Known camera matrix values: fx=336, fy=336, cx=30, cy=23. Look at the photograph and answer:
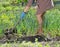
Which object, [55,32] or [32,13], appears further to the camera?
[32,13]

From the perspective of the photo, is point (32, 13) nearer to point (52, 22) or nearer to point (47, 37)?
point (52, 22)

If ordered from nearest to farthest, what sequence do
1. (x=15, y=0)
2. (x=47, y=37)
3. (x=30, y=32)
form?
(x=47, y=37)
(x=30, y=32)
(x=15, y=0)

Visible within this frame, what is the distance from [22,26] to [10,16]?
1119 millimetres

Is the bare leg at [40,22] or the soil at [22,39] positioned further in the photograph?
the bare leg at [40,22]

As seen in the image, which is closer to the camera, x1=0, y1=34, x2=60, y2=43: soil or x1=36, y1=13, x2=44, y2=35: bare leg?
x1=0, y1=34, x2=60, y2=43: soil

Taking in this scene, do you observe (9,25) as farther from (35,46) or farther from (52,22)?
(35,46)

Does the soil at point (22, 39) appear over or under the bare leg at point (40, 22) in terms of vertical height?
under

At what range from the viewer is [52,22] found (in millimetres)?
9188

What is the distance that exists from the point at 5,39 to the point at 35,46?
2592 millimetres

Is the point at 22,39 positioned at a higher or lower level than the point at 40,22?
lower

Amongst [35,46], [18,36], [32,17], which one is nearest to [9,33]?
[18,36]

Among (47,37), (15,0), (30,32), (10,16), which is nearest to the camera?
(47,37)

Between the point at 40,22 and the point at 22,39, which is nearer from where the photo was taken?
the point at 22,39

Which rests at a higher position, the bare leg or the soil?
the bare leg
